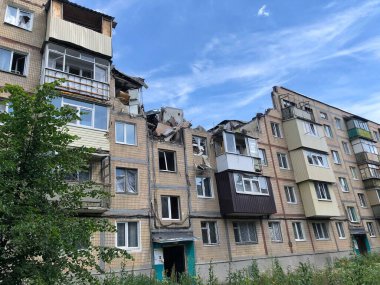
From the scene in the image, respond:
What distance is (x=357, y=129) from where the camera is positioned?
37.1 m

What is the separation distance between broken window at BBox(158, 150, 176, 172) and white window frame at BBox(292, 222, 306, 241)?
37.3 ft

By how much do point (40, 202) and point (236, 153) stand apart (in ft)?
57.2

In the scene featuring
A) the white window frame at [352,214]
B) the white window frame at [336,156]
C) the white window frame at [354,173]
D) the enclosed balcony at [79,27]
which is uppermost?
the enclosed balcony at [79,27]

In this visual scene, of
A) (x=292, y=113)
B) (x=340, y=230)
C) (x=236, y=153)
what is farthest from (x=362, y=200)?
(x=236, y=153)

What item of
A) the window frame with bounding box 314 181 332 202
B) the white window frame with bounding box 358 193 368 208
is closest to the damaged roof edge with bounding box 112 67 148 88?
the window frame with bounding box 314 181 332 202

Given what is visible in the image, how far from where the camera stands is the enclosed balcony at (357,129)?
121 ft

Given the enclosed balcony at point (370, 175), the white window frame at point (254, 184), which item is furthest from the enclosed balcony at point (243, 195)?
the enclosed balcony at point (370, 175)

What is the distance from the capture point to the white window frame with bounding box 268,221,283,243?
2370cm

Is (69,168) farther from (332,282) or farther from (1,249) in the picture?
(332,282)

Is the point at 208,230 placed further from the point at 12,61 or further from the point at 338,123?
the point at 338,123

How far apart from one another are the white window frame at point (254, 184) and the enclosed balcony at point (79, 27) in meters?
11.9

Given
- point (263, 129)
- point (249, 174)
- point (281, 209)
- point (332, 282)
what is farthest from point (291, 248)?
point (332, 282)

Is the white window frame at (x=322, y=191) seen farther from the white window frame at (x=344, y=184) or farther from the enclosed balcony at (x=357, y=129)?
the enclosed balcony at (x=357, y=129)

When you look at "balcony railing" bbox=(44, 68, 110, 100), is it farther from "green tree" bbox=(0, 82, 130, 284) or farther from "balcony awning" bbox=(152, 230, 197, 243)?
"green tree" bbox=(0, 82, 130, 284)
